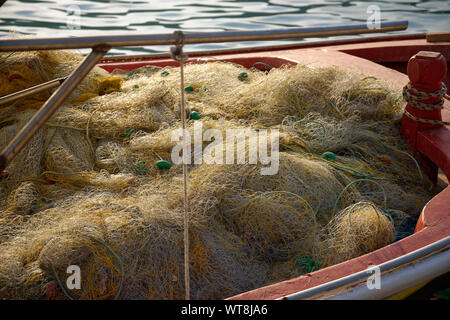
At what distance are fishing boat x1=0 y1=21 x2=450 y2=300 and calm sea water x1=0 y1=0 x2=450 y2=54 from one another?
4.59 m

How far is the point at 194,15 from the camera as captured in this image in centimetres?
1248

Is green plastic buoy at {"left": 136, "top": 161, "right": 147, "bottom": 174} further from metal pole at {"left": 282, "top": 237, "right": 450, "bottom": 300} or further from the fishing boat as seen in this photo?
metal pole at {"left": 282, "top": 237, "right": 450, "bottom": 300}

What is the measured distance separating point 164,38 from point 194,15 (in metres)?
11.1

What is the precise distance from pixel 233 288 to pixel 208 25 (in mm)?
9802

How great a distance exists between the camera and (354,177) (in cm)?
342

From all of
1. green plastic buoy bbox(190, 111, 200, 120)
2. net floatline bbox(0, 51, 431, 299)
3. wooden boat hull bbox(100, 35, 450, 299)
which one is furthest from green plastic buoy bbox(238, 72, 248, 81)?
wooden boat hull bbox(100, 35, 450, 299)

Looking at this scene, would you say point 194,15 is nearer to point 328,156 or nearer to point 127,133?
point 127,133

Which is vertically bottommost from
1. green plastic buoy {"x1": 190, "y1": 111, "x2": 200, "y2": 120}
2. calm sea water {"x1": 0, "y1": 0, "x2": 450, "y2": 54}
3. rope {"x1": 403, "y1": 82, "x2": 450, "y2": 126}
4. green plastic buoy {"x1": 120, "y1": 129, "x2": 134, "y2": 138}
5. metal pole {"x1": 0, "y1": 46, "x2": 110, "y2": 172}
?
calm sea water {"x1": 0, "y1": 0, "x2": 450, "y2": 54}

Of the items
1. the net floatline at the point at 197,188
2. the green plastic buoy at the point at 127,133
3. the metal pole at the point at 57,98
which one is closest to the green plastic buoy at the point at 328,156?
the net floatline at the point at 197,188

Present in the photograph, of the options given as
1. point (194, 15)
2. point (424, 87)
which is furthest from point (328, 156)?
point (194, 15)

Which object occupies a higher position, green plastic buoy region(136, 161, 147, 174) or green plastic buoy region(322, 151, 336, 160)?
green plastic buoy region(322, 151, 336, 160)

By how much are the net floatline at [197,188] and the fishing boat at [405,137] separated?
217 mm

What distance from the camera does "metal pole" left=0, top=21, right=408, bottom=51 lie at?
1782 millimetres
